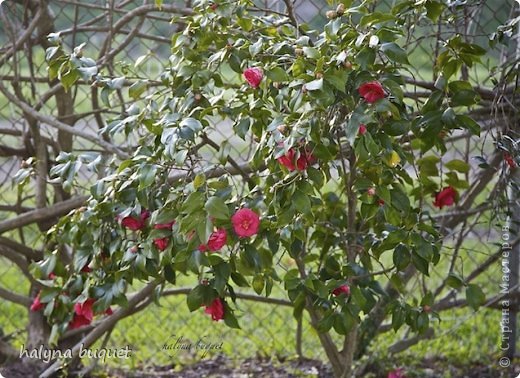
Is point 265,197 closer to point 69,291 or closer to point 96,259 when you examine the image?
point 96,259

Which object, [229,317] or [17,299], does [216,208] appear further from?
[17,299]

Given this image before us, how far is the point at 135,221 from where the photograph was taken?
2137mm

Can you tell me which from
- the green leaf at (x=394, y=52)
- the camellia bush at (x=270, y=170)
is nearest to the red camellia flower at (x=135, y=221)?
the camellia bush at (x=270, y=170)

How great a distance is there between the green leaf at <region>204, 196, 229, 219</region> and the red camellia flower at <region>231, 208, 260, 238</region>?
0.10 metres

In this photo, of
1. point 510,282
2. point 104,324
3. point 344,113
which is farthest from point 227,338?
point 344,113

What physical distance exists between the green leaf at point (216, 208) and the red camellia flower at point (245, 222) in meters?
0.10

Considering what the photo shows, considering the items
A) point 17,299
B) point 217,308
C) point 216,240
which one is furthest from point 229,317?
point 17,299

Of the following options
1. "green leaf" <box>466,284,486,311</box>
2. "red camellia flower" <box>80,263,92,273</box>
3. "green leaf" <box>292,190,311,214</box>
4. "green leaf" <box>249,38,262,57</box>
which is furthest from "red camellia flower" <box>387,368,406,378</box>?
"green leaf" <box>249,38,262,57</box>

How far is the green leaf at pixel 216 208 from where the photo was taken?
172 cm

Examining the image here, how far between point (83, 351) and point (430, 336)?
46.4 inches

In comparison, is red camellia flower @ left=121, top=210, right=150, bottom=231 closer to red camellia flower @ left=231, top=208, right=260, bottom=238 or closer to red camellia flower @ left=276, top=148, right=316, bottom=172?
red camellia flower @ left=231, top=208, right=260, bottom=238

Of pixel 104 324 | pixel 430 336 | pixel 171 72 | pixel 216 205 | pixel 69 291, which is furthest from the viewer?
pixel 430 336

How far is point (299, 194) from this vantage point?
1776 mm

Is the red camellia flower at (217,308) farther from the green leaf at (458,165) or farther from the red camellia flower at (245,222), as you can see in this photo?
the green leaf at (458,165)
